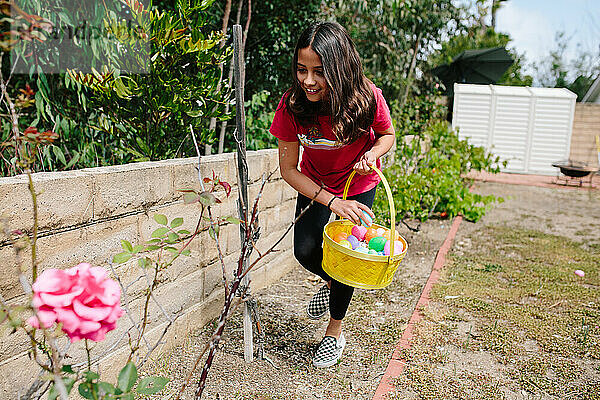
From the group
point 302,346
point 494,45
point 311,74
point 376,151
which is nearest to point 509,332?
point 302,346

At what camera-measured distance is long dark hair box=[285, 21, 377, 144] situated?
6.62ft

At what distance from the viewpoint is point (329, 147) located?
236cm

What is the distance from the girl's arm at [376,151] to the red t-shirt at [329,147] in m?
0.04

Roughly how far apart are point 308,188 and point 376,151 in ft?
1.15

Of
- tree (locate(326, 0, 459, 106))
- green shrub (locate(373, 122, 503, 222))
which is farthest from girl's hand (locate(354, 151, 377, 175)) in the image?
tree (locate(326, 0, 459, 106))

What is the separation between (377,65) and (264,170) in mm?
4712

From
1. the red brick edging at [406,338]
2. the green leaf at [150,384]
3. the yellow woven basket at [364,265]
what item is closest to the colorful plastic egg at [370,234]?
the yellow woven basket at [364,265]

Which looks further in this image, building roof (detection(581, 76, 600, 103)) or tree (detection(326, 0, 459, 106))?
building roof (detection(581, 76, 600, 103))

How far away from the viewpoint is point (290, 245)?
372 cm

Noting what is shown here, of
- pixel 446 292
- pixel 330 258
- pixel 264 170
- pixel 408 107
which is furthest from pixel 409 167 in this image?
pixel 330 258

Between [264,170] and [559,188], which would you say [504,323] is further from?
[559,188]

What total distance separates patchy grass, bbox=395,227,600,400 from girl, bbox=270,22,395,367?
0.55 meters

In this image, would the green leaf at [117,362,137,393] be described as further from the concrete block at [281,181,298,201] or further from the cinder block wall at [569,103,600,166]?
the cinder block wall at [569,103,600,166]

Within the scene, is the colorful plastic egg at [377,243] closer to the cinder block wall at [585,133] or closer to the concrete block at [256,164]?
the concrete block at [256,164]
